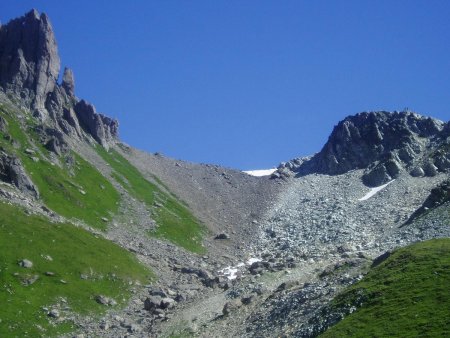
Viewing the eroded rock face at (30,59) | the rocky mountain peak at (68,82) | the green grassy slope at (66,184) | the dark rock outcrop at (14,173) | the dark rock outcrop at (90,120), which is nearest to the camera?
the dark rock outcrop at (14,173)

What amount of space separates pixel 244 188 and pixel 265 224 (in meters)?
36.0

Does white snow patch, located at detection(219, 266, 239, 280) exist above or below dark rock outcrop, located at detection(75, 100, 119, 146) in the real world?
below

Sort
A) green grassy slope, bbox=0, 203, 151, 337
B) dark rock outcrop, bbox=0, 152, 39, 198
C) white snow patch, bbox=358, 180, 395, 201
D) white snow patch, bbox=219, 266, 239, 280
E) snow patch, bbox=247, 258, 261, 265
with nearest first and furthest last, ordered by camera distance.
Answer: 1. green grassy slope, bbox=0, 203, 151, 337
2. dark rock outcrop, bbox=0, 152, 39, 198
3. white snow patch, bbox=219, 266, 239, 280
4. snow patch, bbox=247, 258, 261, 265
5. white snow patch, bbox=358, 180, 395, 201

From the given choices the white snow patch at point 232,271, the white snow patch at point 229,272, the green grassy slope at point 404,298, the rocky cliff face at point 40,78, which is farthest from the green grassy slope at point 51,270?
the rocky cliff face at point 40,78

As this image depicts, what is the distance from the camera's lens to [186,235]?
136 meters

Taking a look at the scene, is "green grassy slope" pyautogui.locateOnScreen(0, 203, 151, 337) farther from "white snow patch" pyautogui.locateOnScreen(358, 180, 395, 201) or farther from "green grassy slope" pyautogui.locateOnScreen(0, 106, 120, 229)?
"white snow patch" pyautogui.locateOnScreen(358, 180, 395, 201)

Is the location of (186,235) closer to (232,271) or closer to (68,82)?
(232,271)

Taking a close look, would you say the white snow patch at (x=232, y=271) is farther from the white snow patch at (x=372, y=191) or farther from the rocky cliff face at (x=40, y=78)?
the rocky cliff face at (x=40, y=78)

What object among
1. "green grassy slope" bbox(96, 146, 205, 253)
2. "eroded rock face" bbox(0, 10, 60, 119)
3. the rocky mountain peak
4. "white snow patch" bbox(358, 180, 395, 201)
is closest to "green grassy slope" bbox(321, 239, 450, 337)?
"green grassy slope" bbox(96, 146, 205, 253)

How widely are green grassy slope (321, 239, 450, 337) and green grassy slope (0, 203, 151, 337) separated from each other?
39.4 meters

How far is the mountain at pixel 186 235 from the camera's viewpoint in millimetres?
69938

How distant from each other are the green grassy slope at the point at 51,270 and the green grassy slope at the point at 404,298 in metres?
39.4

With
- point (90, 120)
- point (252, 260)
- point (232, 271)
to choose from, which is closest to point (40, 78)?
point (90, 120)

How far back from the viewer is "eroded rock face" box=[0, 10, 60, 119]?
15850cm
